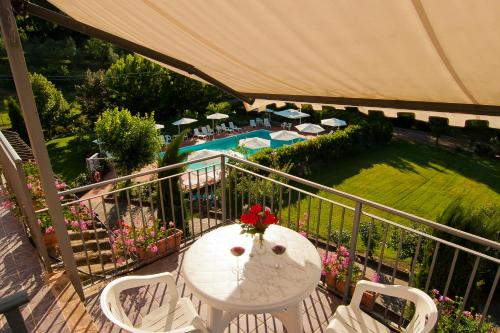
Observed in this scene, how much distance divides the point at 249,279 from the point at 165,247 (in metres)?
2.24

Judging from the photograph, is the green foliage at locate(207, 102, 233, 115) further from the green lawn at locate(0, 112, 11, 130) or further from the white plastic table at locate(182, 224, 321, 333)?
the white plastic table at locate(182, 224, 321, 333)

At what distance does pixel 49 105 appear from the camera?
64.5 ft

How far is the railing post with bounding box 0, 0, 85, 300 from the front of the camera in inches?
101

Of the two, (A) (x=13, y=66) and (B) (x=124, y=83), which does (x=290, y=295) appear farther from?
(B) (x=124, y=83)

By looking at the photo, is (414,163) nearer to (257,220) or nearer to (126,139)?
(126,139)

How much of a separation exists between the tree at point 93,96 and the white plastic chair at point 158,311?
842 inches

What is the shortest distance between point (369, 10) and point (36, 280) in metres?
4.01

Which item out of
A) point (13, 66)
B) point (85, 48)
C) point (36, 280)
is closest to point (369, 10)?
point (13, 66)

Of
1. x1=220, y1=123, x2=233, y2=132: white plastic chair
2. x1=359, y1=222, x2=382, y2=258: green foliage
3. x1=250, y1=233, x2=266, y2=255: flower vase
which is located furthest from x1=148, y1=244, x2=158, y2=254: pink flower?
x1=220, y1=123, x2=233, y2=132: white plastic chair

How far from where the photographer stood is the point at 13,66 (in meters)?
2.73

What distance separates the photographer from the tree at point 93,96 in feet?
70.4

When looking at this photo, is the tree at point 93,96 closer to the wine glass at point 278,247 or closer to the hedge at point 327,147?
the hedge at point 327,147

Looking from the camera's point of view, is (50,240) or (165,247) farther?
(50,240)

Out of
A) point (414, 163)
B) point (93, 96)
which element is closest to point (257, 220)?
point (414, 163)
